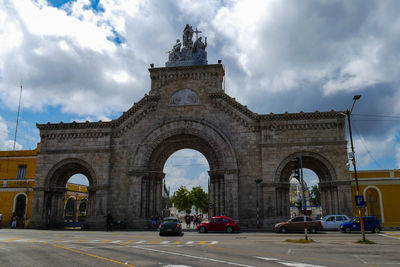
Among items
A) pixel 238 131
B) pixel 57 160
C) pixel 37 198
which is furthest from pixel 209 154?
pixel 37 198

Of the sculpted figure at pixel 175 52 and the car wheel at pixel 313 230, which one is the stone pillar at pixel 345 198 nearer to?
the car wheel at pixel 313 230

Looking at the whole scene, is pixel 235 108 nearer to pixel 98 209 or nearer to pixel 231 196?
pixel 231 196

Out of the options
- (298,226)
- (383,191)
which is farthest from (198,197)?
(298,226)

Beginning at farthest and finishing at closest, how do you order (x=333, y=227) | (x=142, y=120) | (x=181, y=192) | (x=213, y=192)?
1. (x=181, y=192)
2. (x=142, y=120)
3. (x=213, y=192)
4. (x=333, y=227)

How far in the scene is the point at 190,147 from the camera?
37219 millimetres

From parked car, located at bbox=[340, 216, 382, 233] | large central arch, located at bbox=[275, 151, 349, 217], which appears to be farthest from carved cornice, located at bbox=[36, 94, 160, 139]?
parked car, located at bbox=[340, 216, 382, 233]

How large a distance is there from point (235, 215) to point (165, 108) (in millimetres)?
13446

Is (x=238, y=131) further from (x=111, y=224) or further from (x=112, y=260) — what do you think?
(x=112, y=260)

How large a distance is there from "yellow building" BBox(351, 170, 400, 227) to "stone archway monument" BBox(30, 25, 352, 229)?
3265mm

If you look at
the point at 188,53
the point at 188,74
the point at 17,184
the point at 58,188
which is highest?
the point at 188,53

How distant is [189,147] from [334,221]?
16551 millimetres

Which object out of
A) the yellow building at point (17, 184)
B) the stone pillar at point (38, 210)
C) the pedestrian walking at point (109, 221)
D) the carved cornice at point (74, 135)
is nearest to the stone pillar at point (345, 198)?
the pedestrian walking at point (109, 221)

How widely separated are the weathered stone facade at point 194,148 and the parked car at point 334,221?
196 cm

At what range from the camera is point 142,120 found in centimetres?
3609
